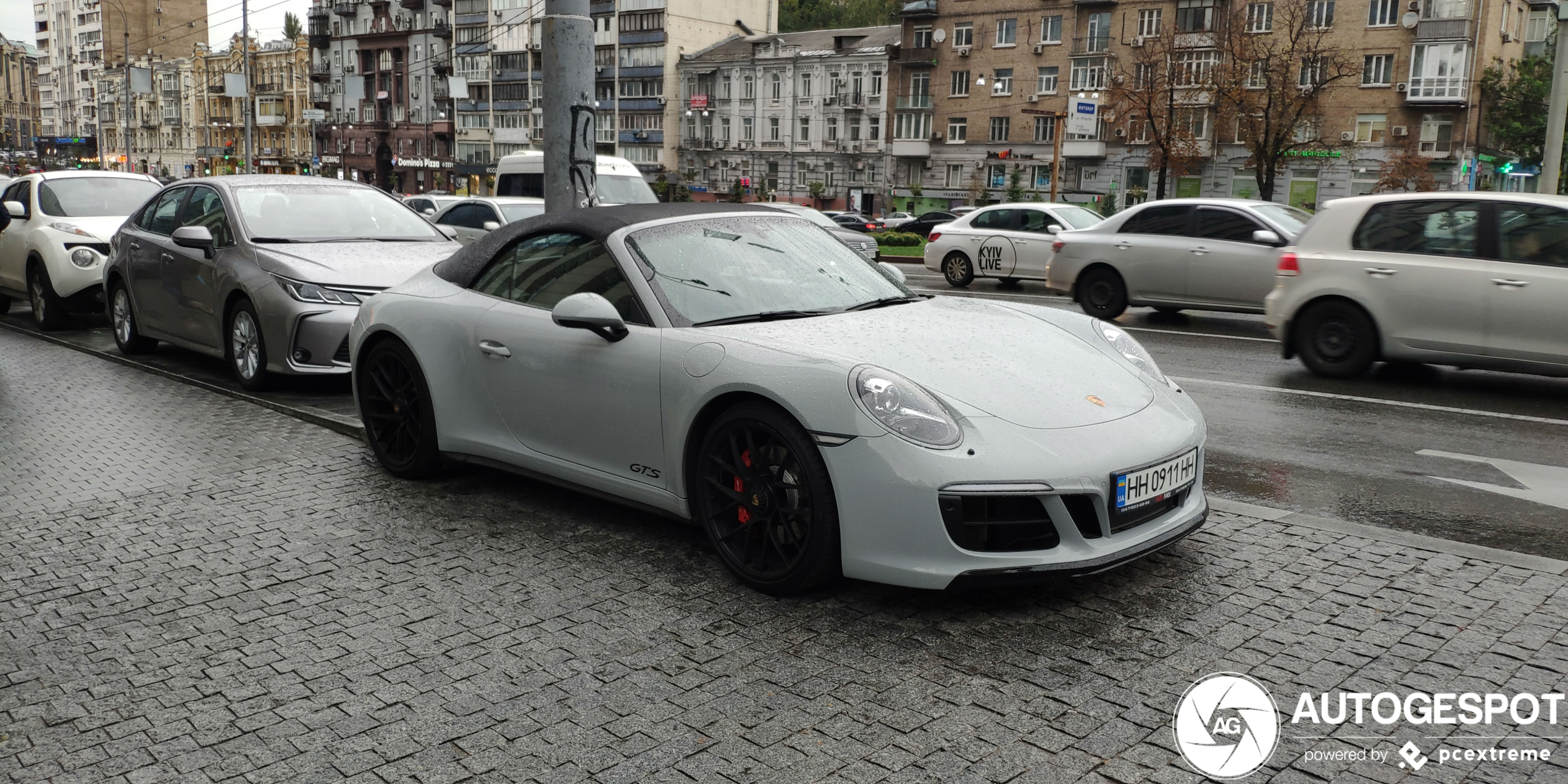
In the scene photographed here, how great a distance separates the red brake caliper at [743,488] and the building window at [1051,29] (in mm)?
69267

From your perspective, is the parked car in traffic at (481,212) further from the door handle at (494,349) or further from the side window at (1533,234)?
the side window at (1533,234)

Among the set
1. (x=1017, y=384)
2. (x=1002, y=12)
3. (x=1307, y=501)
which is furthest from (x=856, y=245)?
(x=1002, y=12)

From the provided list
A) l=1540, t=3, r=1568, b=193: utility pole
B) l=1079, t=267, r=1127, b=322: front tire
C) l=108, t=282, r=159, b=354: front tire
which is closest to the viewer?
l=108, t=282, r=159, b=354: front tire

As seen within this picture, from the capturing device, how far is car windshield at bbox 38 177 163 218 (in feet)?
41.9

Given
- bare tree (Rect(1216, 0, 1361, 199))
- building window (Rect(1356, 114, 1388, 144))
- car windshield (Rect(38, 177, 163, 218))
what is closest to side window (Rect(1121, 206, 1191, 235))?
car windshield (Rect(38, 177, 163, 218))

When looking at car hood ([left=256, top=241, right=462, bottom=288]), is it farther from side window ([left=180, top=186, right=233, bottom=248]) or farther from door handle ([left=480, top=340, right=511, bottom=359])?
door handle ([left=480, top=340, right=511, bottom=359])

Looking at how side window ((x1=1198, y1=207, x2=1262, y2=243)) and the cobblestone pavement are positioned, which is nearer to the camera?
the cobblestone pavement

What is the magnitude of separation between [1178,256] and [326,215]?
937 cm

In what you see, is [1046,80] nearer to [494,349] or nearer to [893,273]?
[893,273]

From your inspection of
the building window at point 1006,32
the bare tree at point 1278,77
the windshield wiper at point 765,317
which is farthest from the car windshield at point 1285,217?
the building window at point 1006,32

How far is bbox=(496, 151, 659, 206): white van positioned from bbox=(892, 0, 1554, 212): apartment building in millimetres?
35907

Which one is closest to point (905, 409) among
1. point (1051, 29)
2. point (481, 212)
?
point (481, 212)

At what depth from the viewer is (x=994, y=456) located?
380 cm

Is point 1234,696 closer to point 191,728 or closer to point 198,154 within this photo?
point 191,728
